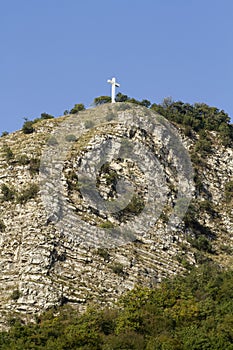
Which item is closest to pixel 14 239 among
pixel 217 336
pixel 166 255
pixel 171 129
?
pixel 166 255

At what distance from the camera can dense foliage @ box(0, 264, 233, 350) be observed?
58.3 m

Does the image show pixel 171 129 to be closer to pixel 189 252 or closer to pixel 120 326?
pixel 189 252

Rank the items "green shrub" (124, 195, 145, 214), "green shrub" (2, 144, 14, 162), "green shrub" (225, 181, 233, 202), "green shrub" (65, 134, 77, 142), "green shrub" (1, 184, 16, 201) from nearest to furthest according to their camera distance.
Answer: "green shrub" (1, 184, 16, 201) < "green shrub" (124, 195, 145, 214) < "green shrub" (2, 144, 14, 162) < "green shrub" (65, 134, 77, 142) < "green shrub" (225, 181, 233, 202)

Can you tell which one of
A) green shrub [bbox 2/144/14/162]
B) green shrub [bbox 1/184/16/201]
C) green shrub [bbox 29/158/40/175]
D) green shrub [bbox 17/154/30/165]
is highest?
green shrub [bbox 2/144/14/162]

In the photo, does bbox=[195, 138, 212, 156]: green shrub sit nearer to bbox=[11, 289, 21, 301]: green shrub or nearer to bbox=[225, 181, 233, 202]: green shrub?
bbox=[225, 181, 233, 202]: green shrub

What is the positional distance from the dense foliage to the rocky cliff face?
6.49ft

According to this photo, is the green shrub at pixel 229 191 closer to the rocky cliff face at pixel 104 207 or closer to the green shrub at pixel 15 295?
the rocky cliff face at pixel 104 207

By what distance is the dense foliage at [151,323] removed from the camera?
5831 cm

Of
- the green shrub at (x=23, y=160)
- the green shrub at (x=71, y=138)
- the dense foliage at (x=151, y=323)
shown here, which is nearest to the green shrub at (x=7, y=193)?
the green shrub at (x=23, y=160)

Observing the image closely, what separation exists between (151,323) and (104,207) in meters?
13.1

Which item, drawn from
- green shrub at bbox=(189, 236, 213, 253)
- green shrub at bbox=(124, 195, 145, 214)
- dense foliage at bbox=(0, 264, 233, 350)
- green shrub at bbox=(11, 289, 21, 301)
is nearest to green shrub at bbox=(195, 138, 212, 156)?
green shrub at bbox=(189, 236, 213, 253)

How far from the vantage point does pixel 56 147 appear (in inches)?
3071

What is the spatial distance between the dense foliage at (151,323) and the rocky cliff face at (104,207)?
77.8 inches

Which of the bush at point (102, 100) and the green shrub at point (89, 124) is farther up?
the bush at point (102, 100)
